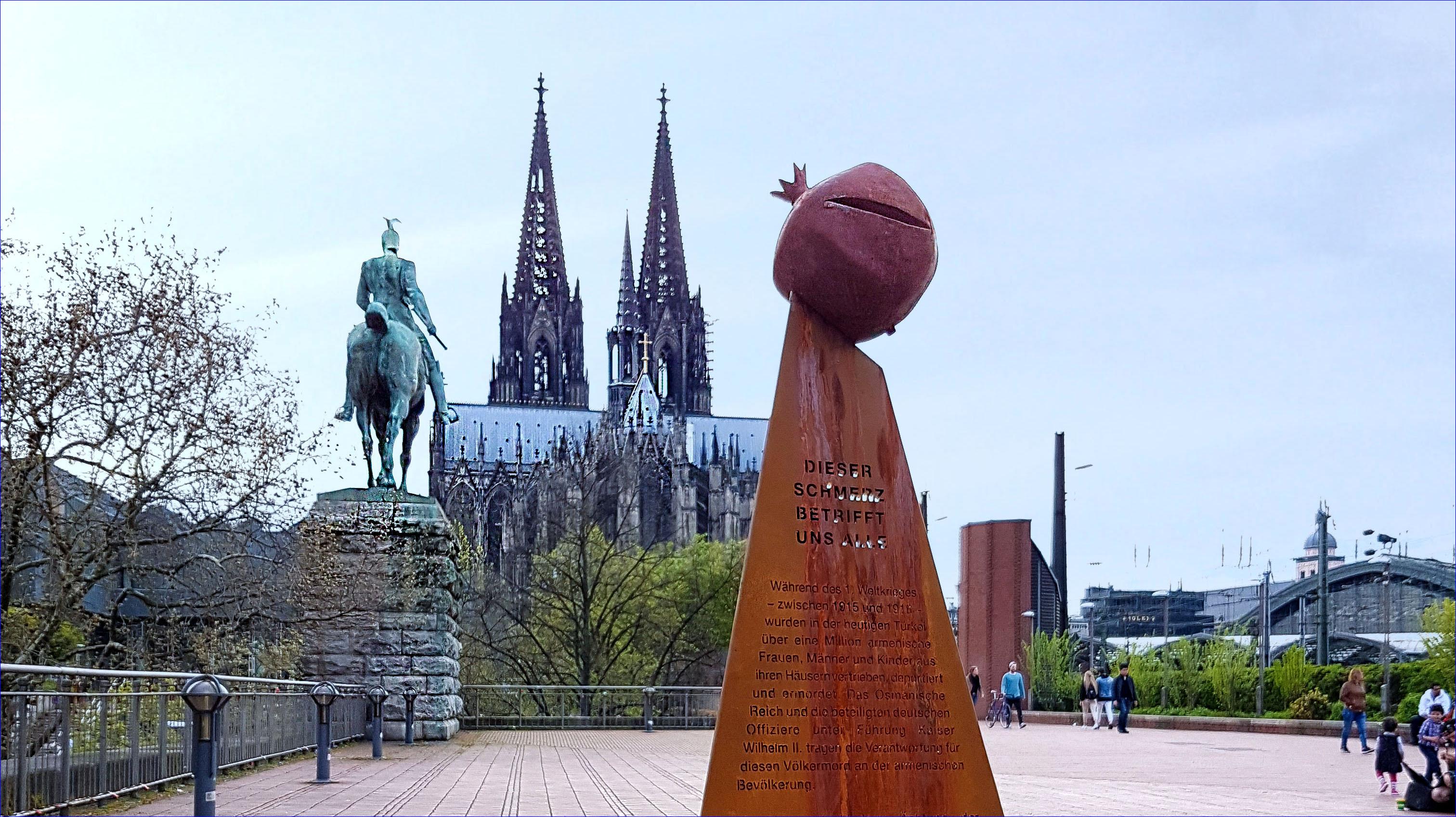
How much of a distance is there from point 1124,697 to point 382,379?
16.0 metres

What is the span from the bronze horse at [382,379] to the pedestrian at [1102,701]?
15.7 meters

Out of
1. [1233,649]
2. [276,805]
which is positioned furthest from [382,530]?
[1233,649]

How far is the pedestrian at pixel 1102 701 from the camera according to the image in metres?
29.5

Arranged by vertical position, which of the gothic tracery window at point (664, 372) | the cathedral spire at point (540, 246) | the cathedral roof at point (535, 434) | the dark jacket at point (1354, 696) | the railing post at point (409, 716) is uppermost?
the cathedral spire at point (540, 246)

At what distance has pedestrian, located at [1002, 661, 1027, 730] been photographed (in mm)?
30609

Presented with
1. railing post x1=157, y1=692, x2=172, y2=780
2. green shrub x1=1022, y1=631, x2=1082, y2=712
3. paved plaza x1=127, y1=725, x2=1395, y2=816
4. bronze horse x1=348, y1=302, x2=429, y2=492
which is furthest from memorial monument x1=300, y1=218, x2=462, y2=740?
green shrub x1=1022, y1=631, x2=1082, y2=712

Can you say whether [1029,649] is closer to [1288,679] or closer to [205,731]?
[1288,679]

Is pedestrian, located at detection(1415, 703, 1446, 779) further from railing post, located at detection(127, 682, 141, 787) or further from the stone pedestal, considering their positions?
the stone pedestal

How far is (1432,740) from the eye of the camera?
12.9 meters

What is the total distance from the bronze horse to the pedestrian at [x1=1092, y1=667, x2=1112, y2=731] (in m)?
15.7

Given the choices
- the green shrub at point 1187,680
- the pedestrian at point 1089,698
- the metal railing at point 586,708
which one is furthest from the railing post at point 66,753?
the green shrub at point 1187,680

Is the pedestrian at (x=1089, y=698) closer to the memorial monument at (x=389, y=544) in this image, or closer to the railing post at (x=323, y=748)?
the memorial monument at (x=389, y=544)

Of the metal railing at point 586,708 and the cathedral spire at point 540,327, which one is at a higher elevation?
the cathedral spire at point 540,327

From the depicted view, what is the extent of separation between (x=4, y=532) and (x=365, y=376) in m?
6.52
